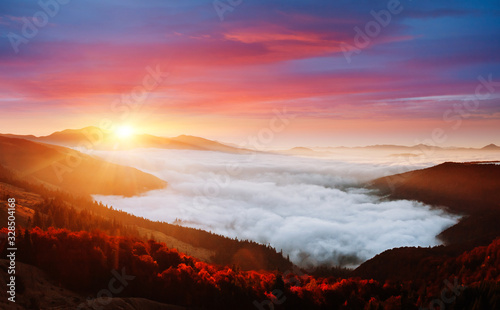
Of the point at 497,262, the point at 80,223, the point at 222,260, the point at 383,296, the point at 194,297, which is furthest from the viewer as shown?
the point at 222,260

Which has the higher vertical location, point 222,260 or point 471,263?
point 471,263

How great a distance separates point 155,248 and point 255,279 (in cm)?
1275

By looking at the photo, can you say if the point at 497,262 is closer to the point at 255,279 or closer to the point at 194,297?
the point at 255,279

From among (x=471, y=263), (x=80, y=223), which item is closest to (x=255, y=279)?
(x=471, y=263)

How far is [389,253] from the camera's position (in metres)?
190

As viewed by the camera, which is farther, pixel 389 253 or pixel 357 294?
pixel 389 253

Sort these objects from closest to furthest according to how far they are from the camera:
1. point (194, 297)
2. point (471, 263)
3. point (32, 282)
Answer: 1. point (32, 282)
2. point (194, 297)
3. point (471, 263)

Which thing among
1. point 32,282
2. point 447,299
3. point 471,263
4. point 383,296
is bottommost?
point 471,263

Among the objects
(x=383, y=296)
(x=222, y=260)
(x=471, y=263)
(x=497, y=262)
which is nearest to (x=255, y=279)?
(x=383, y=296)

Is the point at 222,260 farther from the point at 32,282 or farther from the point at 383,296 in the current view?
the point at 32,282

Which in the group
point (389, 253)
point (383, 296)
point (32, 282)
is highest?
point (32, 282)

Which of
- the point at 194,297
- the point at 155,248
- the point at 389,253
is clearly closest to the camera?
the point at 194,297

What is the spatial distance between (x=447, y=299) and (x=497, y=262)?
56305 mm

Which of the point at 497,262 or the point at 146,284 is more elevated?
the point at 146,284
